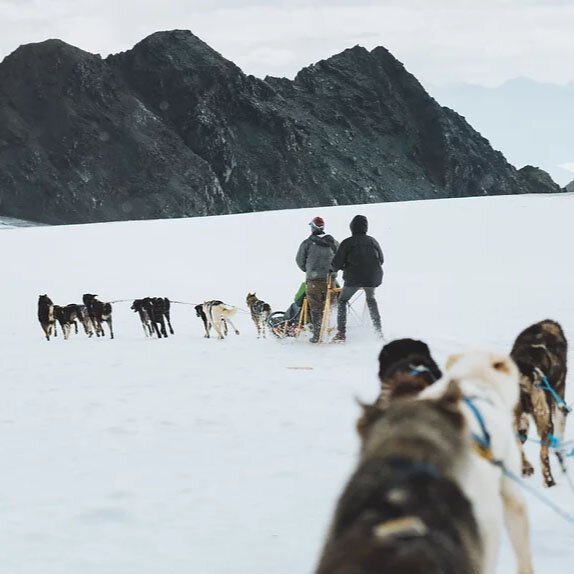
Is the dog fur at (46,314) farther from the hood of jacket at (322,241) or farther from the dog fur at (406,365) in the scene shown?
the dog fur at (406,365)

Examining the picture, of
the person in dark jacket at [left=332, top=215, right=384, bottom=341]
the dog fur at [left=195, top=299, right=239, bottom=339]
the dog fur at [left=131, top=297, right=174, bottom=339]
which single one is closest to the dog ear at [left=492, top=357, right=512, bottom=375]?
the person in dark jacket at [left=332, top=215, right=384, bottom=341]

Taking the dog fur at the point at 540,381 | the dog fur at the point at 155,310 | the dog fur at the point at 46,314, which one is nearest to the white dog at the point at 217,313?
the dog fur at the point at 155,310

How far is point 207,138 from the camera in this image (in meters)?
116

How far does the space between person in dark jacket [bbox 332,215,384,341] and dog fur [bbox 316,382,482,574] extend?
9.15 m

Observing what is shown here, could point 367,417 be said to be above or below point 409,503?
above

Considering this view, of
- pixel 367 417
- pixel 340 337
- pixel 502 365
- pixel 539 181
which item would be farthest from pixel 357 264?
pixel 539 181

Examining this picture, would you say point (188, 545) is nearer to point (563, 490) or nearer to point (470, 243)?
point (563, 490)

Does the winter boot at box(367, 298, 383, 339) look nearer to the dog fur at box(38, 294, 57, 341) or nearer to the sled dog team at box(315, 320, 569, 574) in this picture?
the dog fur at box(38, 294, 57, 341)

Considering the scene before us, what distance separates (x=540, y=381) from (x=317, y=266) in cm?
737

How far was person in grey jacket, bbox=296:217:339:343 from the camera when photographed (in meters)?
11.6

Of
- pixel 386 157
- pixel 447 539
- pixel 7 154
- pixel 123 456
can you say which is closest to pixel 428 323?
pixel 123 456

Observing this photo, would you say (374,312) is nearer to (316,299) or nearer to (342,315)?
(342,315)

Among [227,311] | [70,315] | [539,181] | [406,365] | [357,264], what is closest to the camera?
[406,365]

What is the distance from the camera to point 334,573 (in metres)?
1.46
